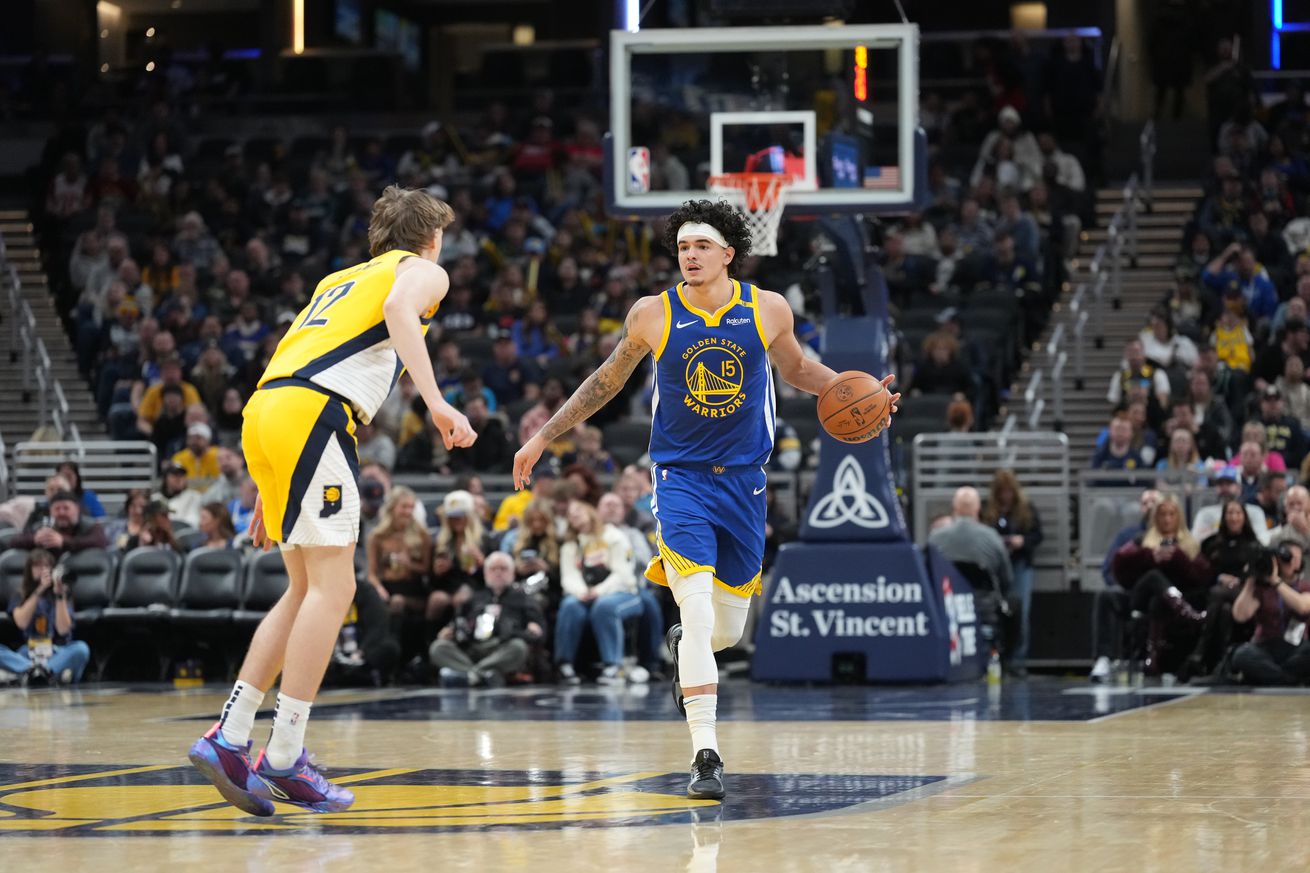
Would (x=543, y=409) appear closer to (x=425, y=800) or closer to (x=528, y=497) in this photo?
(x=528, y=497)

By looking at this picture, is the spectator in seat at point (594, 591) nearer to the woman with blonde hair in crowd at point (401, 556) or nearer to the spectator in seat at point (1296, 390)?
the woman with blonde hair in crowd at point (401, 556)

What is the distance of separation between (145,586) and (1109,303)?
435 inches

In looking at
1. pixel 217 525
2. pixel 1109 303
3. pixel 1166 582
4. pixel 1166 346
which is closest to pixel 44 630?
pixel 217 525

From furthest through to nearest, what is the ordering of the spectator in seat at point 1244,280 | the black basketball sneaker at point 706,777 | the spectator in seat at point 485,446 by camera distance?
the spectator in seat at point 1244,280
the spectator in seat at point 485,446
the black basketball sneaker at point 706,777

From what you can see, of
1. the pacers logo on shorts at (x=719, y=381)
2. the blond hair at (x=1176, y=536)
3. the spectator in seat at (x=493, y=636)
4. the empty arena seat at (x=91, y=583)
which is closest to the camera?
the pacers logo on shorts at (x=719, y=381)

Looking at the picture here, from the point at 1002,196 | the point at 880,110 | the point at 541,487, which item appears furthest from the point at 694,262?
the point at 1002,196

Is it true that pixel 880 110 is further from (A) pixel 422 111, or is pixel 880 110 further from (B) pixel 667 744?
(A) pixel 422 111

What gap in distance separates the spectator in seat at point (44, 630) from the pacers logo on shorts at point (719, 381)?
891 cm

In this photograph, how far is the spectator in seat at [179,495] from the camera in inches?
696

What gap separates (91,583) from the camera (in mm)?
15898

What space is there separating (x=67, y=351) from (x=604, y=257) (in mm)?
6624

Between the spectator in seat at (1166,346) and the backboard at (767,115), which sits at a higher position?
the backboard at (767,115)

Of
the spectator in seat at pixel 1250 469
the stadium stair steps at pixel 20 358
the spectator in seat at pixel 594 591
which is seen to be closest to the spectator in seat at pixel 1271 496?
the spectator in seat at pixel 1250 469

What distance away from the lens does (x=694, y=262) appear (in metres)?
7.53
